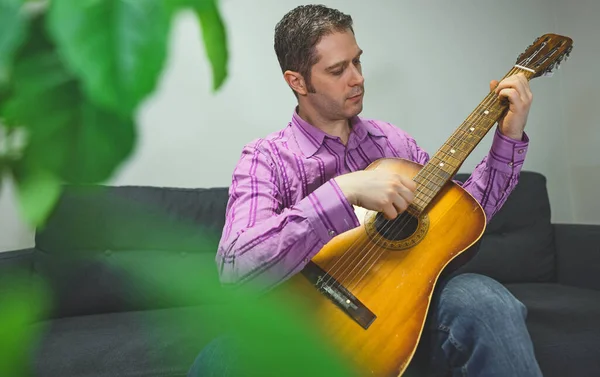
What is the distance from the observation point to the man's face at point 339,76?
1285 millimetres

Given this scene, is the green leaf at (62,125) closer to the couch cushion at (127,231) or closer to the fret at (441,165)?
the couch cushion at (127,231)

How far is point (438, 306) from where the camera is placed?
96 centimetres

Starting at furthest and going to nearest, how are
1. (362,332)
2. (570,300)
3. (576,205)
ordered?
(576,205) < (570,300) < (362,332)

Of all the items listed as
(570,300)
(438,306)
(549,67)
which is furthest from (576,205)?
(438,306)

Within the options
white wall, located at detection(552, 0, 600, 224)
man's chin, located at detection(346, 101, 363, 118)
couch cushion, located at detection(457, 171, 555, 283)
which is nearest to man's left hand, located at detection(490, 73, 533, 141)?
man's chin, located at detection(346, 101, 363, 118)

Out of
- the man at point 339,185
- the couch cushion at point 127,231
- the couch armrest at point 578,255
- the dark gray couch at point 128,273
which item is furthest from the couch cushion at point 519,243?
the couch cushion at point 127,231

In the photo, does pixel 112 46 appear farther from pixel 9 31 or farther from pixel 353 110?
pixel 353 110

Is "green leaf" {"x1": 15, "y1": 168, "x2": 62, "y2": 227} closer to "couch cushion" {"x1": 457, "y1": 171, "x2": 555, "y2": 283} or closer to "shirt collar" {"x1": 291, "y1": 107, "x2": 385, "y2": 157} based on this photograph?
"shirt collar" {"x1": 291, "y1": 107, "x2": 385, "y2": 157}

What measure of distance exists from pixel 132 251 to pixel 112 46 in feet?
0.30

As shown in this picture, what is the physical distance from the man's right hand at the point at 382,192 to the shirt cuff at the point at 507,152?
0.30m

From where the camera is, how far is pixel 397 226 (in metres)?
1.02

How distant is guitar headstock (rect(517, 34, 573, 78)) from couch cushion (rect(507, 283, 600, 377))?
1.98 ft

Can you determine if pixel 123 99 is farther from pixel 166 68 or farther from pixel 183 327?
pixel 183 327

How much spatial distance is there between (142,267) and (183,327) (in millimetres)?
48
